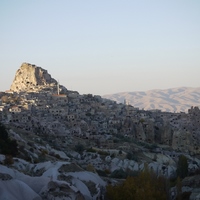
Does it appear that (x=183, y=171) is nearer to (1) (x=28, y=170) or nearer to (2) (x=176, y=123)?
(1) (x=28, y=170)

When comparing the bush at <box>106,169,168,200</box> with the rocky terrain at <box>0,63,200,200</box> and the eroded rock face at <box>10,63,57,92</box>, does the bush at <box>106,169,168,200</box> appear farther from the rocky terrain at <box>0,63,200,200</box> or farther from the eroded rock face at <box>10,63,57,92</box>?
the eroded rock face at <box>10,63,57,92</box>

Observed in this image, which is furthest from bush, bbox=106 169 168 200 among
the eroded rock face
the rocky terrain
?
the eroded rock face

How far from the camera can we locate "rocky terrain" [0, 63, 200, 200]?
16.3 meters

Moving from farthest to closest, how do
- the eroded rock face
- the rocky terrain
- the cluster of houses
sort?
the eroded rock face
the cluster of houses
the rocky terrain

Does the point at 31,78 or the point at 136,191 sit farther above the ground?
the point at 31,78

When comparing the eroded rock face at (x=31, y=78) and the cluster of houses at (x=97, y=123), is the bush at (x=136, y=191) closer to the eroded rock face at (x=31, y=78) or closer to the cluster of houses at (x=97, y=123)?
the cluster of houses at (x=97, y=123)

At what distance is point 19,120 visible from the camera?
52656mm

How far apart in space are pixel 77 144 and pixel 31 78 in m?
59.2

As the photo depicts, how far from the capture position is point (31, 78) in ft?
330

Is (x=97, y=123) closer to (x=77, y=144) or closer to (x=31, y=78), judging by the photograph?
(x=77, y=144)

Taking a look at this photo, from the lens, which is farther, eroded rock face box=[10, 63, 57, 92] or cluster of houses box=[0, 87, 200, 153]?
eroded rock face box=[10, 63, 57, 92]

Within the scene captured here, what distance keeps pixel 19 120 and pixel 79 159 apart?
19.3m

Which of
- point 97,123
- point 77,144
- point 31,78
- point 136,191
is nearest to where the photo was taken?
point 136,191

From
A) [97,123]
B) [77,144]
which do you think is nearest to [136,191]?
[77,144]
